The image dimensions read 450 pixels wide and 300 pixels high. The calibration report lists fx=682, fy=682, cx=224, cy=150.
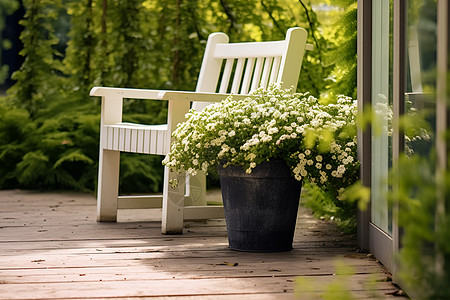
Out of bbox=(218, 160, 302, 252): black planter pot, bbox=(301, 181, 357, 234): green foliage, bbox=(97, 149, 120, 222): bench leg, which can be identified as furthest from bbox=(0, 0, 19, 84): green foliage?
bbox=(218, 160, 302, 252): black planter pot

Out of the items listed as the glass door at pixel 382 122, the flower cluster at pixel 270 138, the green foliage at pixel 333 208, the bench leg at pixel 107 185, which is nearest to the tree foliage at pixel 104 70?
the bench leg at pixel 107 185

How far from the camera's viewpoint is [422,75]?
1.76 meters

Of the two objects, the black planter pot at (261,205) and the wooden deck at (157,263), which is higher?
the black planter pot at (261,205)

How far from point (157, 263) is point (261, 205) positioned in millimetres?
450

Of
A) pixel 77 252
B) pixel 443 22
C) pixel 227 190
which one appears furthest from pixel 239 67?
pixel 443 22

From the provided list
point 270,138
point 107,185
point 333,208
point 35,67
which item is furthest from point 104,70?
point 270,138

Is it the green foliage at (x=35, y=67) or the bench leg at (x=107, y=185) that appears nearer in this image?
the bench leg at (x=107, y=185)

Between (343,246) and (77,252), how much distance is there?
3.42 feet

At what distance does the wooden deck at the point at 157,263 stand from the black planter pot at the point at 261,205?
65 mm

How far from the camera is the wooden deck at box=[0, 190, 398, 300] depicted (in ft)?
6.45

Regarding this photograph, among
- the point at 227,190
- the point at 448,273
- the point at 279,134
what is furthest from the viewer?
the point at 227,190

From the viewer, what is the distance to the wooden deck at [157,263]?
196 cm

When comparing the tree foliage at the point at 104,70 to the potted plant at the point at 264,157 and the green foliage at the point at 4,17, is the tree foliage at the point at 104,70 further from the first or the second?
the potted plant at the point at 264,157

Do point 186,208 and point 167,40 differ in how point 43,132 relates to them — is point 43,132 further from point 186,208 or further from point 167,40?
point 186,208
